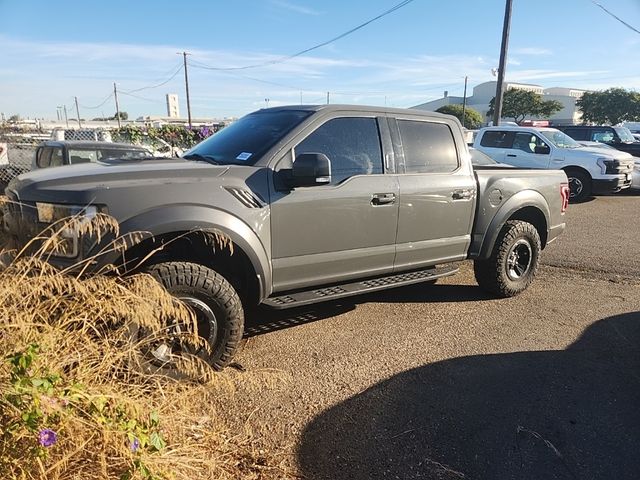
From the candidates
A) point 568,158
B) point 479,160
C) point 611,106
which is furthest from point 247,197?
point 611,106

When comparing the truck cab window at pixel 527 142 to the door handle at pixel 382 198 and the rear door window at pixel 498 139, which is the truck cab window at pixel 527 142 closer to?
the rear door window at pixel 498 139

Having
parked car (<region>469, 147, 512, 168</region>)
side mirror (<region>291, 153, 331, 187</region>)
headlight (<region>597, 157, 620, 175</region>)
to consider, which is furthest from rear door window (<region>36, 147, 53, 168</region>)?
headlight (<region>597, 157, 620, 175</region>)

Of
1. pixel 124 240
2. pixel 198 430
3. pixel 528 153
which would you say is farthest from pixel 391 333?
pixel 528 153

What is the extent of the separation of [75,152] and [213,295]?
6131 millimetres

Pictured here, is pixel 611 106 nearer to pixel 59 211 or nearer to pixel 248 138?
pixel 248 138

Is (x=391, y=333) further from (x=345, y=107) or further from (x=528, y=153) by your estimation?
(x=528, y=153)

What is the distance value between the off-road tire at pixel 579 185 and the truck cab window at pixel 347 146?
10390 mm

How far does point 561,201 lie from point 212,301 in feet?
14.0

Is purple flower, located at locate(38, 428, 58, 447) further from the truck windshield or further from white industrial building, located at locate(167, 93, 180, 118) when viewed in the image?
white industrial building, located at locate(167, 93, 180, 118)

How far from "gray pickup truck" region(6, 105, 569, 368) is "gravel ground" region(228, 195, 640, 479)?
1.55ft

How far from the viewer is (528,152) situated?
1275 cm

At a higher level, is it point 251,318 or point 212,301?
point 212,301

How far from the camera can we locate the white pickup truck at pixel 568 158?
12266mm

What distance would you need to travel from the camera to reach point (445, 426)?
9.53 feet
